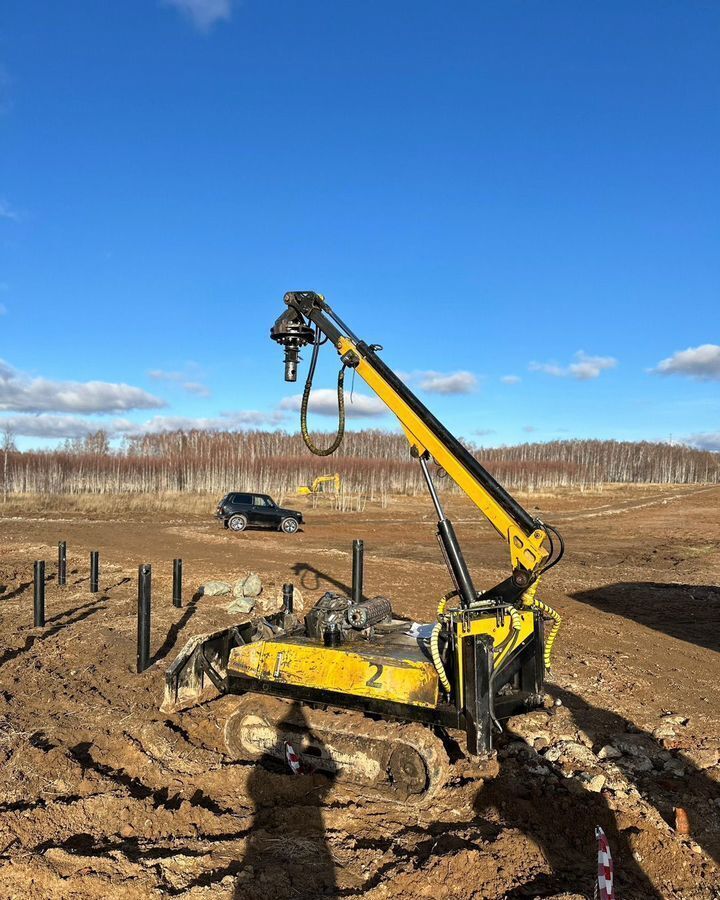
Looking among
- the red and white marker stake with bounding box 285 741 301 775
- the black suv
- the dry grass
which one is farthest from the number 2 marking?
the dry grass

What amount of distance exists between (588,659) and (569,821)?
4.33 meters

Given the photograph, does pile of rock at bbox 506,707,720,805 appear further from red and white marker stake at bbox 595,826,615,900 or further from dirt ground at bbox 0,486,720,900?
red and white marker stake at bbox 595,826,615,900

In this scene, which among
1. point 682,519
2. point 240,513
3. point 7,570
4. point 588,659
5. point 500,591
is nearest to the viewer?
point 500,591

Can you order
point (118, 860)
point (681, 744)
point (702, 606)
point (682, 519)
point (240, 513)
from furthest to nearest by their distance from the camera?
point (682, 519) → point (240, 513) → point (702, 606) → point (681, 744) → point (118, 860)

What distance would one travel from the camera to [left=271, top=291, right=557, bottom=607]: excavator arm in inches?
211

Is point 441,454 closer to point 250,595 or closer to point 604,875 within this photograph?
point 604,875

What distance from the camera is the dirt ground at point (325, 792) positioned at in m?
3.85

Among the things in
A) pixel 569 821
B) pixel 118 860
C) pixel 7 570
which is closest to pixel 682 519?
pixel 7 570

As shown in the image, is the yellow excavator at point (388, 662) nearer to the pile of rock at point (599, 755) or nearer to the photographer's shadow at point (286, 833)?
the photographer's shadow at point (286, 833)

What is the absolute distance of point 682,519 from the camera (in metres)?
32.6

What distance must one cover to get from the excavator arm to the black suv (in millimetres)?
20104

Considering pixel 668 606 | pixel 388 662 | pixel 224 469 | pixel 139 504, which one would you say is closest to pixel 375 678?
pixel 388 662

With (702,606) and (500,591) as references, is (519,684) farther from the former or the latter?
(702,606)

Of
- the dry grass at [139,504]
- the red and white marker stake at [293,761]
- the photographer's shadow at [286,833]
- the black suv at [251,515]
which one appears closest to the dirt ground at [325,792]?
the photographer's shadow at [286,833]
